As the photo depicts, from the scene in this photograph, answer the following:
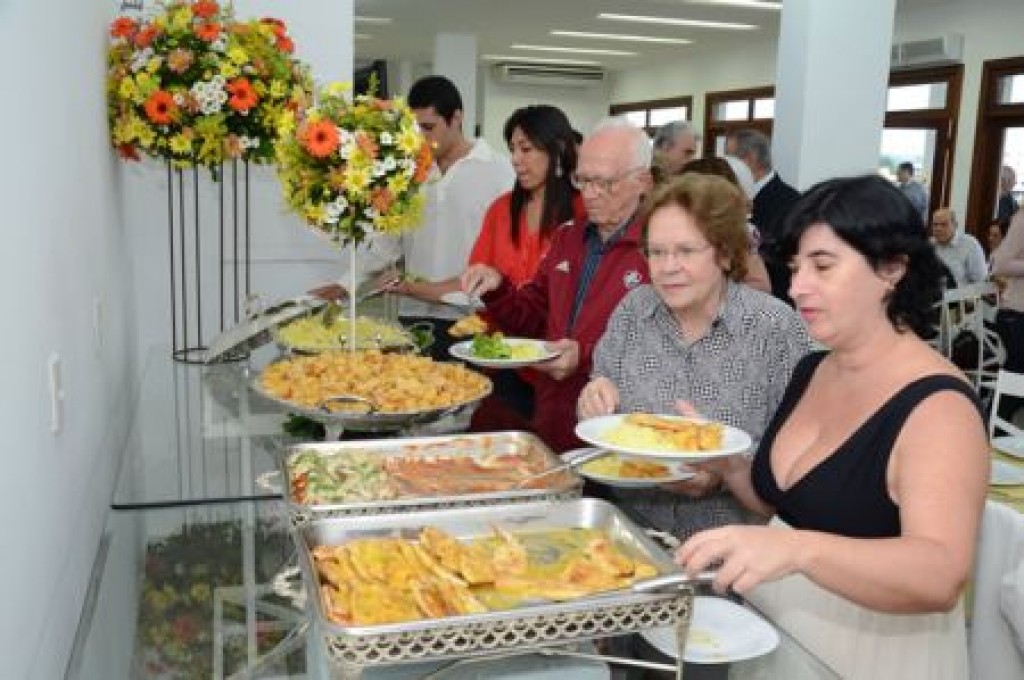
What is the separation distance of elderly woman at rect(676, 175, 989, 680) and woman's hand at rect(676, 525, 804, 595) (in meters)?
0.17

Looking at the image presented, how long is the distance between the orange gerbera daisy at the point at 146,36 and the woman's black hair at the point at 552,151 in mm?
922

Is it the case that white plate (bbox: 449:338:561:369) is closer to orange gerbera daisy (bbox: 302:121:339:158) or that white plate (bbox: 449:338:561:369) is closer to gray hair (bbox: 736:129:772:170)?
orange gerbera daisy (bbox: 302:121:339:158)

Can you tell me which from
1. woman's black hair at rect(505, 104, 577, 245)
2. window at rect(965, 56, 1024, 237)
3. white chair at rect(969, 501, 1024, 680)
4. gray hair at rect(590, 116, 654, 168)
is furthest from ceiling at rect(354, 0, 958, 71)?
white chair at rect(969, 501, 1024, 680)

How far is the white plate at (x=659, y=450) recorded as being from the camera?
120cm

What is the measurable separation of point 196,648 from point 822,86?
13.9ft

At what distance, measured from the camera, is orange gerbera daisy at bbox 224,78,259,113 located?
2.07 metres

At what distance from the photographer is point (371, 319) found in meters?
2.32

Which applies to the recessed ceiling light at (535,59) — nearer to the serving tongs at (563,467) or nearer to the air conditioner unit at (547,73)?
the air conditioner unit at (547,73)

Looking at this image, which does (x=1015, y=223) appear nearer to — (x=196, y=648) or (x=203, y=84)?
(x=203, y=84)

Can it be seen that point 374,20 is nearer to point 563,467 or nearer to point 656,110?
point 656,110

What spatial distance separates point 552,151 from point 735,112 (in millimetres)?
8789

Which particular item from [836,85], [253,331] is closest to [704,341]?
[253,331]

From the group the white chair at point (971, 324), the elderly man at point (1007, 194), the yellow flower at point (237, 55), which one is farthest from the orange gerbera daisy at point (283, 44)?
the elderly man at point (1007, 194)

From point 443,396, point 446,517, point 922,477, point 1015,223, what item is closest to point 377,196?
point 443,396
